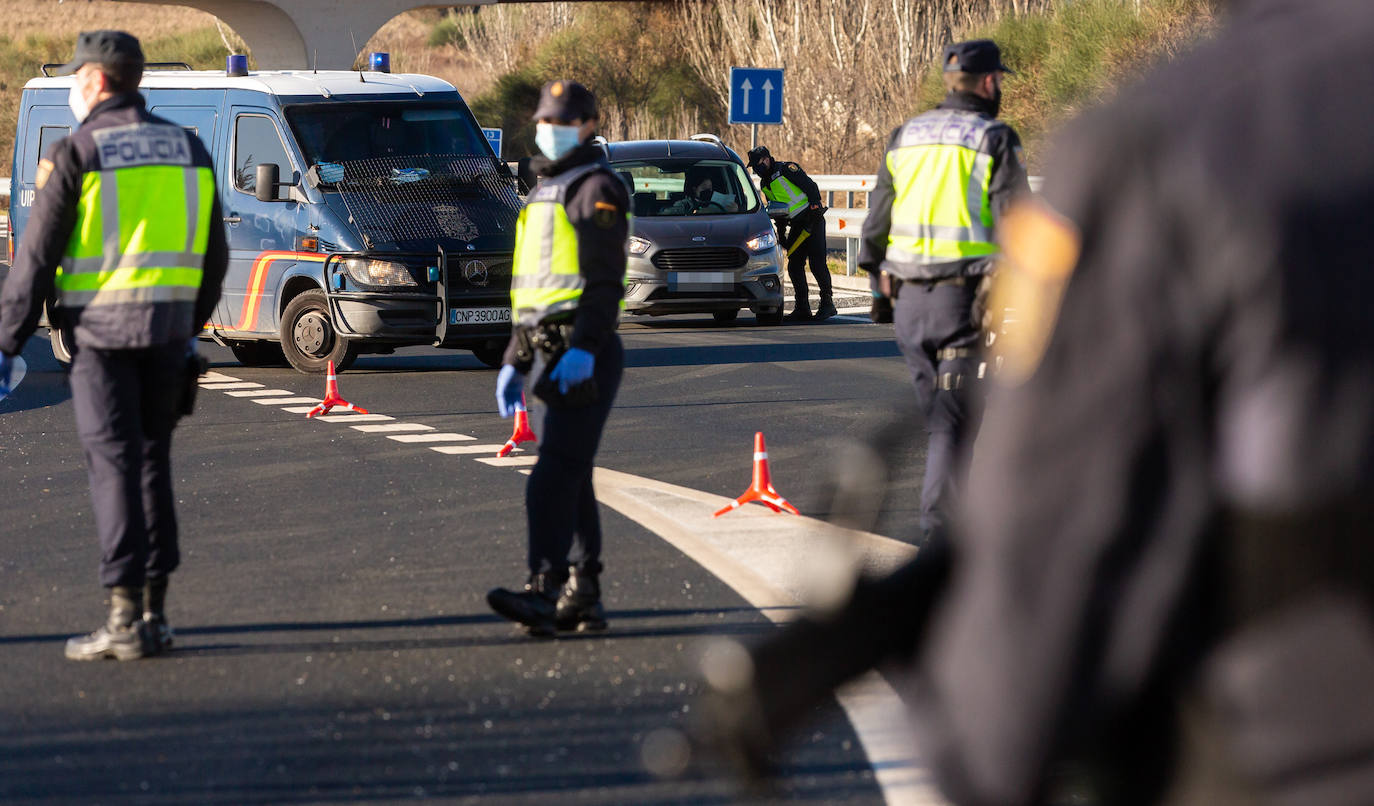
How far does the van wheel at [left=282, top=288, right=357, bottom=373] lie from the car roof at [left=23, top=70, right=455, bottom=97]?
5.54ft

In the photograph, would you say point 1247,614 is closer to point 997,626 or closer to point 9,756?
point 997,626

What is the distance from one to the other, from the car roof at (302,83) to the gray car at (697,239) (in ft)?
10.1

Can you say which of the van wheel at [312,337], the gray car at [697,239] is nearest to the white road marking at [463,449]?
the van wheel at [312,337]

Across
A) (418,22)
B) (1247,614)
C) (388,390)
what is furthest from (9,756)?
(418,22)

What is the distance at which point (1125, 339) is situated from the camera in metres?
1.19

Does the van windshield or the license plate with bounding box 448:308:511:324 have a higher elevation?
the van windshield

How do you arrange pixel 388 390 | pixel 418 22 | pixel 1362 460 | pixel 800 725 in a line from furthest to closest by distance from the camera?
pixel 418 22
pixel 388 390
pixel 800 725
pixel 1362 460

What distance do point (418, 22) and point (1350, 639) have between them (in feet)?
336

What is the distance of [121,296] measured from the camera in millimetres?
6258

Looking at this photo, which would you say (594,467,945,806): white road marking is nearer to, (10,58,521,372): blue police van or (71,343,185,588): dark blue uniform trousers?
(71,343,185,588): dark blue uniform trousers

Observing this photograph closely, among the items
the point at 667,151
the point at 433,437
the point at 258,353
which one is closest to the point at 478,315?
the point at 258,353

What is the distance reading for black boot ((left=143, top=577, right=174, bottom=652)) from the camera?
625 cm

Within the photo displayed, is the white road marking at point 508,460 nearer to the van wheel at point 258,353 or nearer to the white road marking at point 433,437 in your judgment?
the white road marking at point 433,437

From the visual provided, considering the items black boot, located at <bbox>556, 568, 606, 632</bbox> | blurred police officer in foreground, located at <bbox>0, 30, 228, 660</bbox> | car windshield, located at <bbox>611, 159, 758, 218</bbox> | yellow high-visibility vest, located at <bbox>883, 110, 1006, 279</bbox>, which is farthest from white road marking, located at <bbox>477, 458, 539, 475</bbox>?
car windshield, located at <bbox>611, 159, 758, 218</bbox>
